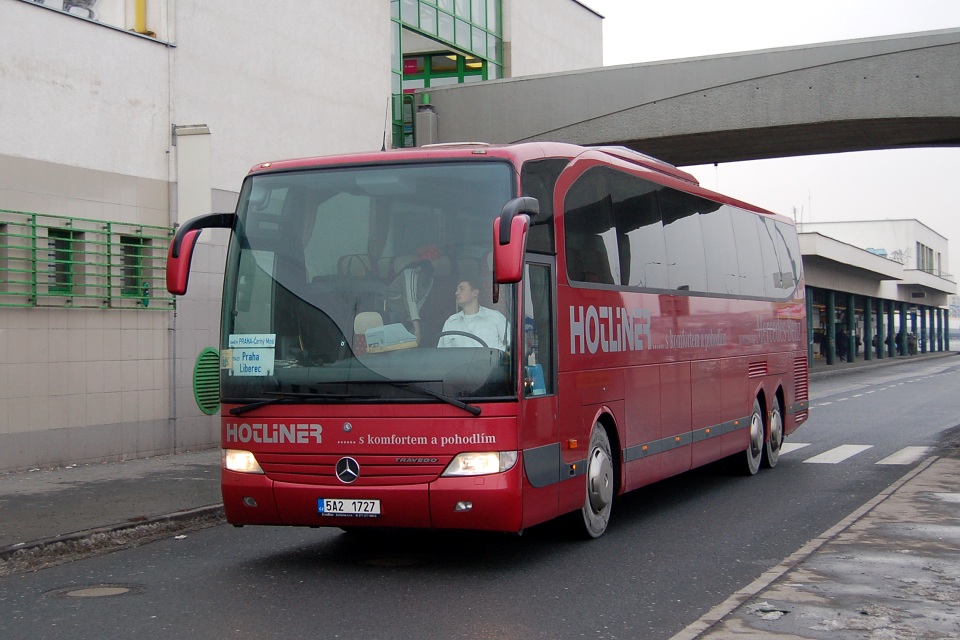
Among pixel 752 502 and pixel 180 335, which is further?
pixel 180 335

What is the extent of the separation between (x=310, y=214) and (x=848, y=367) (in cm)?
5559

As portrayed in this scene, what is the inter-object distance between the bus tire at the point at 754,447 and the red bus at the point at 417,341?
16.7 feet

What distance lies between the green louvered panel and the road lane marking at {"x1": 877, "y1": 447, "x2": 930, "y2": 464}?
360 inches

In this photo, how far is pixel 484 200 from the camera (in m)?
8.27

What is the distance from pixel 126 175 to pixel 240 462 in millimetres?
8033

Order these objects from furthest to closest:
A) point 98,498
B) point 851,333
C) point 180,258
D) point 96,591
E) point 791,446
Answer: point 851,333, point 791,446, point 98,498, point 180,258, point 96,591

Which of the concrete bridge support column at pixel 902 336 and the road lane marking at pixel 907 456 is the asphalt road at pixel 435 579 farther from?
the concrete bridge support column at pixel 902 336

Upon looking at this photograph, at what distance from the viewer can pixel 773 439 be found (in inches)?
603

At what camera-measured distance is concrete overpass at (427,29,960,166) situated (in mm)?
19891

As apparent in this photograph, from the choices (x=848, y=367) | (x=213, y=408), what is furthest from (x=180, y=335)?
(x=848, y=367)

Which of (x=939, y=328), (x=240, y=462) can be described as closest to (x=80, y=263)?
(x=240, y=462)

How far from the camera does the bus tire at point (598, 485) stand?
9.43 metres

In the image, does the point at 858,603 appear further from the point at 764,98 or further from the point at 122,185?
the point at 764,98

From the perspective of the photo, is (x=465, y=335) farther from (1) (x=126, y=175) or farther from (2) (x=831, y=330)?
(2) (x=831, y=330)
